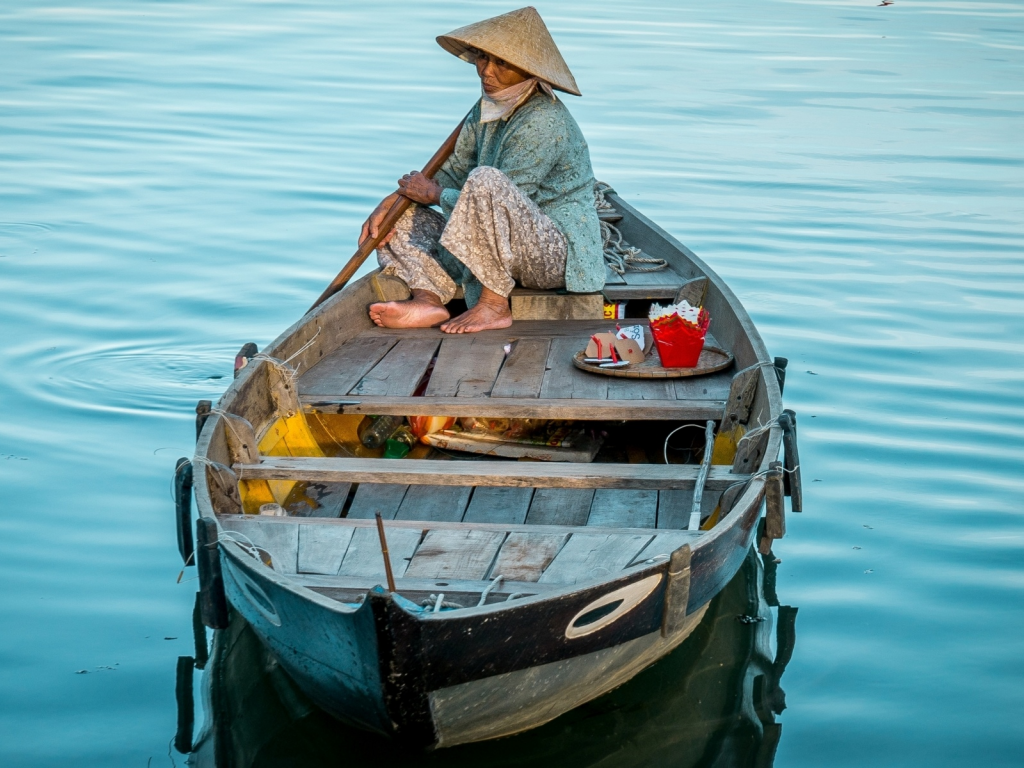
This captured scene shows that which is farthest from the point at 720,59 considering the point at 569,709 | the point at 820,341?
the point at 569,709

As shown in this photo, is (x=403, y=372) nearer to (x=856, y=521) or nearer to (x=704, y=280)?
(x=704, y=280)

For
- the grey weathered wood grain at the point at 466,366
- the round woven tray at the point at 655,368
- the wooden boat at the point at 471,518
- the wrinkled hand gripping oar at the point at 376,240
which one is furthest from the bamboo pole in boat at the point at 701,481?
the wrinkled hand gripping oar at the point at 376,240

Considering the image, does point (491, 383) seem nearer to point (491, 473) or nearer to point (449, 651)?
point (491, 473)

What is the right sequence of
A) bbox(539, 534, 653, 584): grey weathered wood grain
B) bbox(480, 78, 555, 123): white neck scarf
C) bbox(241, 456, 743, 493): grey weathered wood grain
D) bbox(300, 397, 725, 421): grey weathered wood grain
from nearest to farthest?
bbox(539, 534, 653, 584): grey weathered wood grain, bbox(241, 456, 743, 493): grey weathered wood grain, bbox(300, 397, 725, 421): grey weathered wood grain, bbox(480, 78, 555, 123): white neck scarf

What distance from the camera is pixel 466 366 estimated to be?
4242 millimetres

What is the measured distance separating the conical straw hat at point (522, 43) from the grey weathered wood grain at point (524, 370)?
37.2 inches

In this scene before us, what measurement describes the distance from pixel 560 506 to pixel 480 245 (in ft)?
4.08

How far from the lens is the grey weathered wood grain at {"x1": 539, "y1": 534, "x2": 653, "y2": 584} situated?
2854mm

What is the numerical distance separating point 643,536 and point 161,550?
6.20 ft

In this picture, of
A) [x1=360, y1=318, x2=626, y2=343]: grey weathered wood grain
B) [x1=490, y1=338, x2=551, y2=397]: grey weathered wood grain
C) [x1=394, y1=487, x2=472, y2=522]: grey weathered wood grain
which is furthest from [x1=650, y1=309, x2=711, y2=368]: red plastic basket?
[x1=394, y1=487, x2=472, y2=522]: grey weathered wood grain

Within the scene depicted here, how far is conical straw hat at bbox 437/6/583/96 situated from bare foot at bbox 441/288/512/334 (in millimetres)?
840

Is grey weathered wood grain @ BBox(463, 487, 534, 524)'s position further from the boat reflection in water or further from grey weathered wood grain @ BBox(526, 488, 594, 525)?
the boat reflection in water

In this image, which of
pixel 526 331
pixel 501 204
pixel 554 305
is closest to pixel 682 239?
pixel 554 305

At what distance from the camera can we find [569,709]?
2994 mm
